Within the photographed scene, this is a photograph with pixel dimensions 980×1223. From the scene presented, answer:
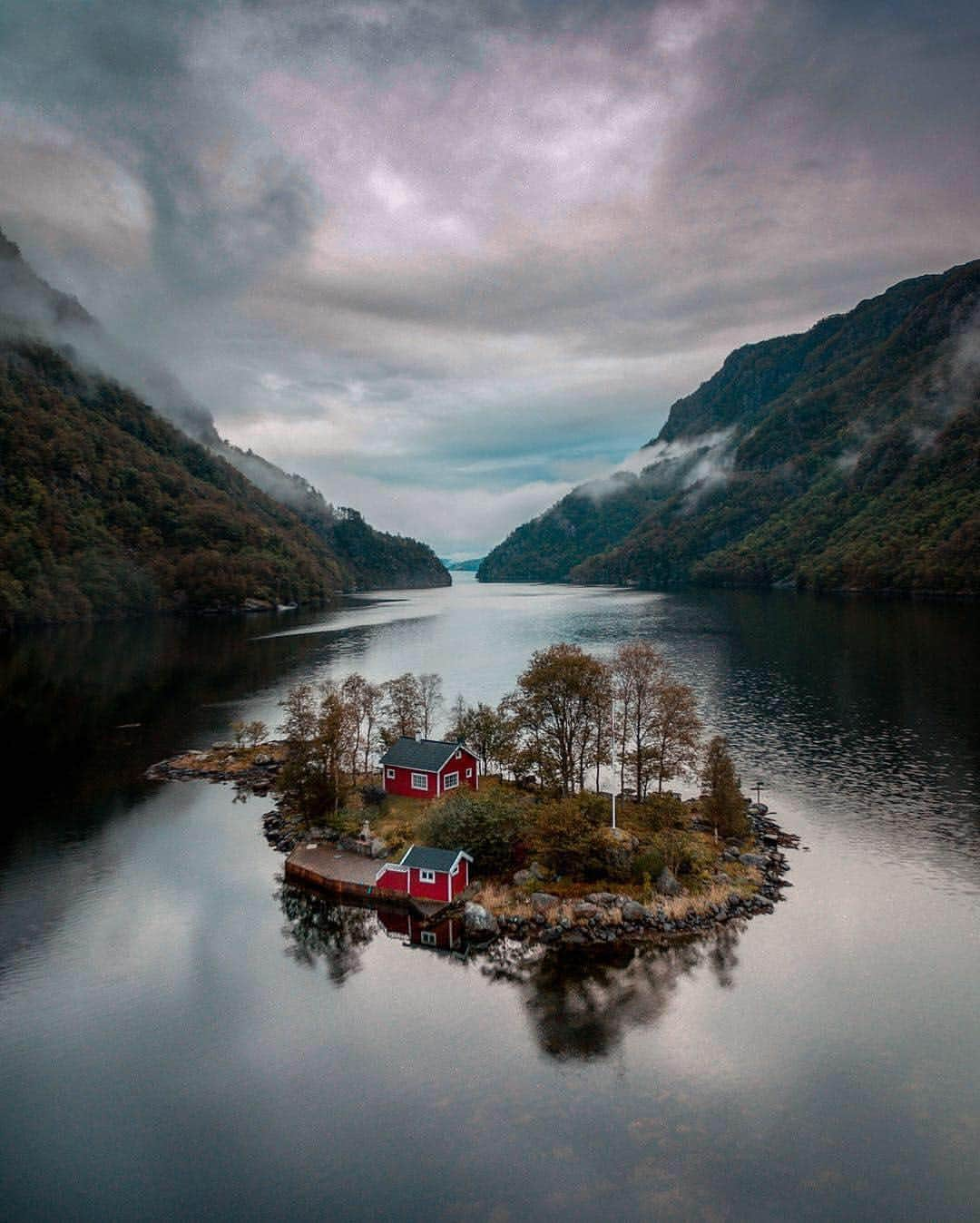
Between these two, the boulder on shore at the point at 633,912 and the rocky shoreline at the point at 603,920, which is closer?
the rocky shoreline at the point at 603,920

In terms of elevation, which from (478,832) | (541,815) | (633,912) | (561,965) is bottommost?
(561,965)

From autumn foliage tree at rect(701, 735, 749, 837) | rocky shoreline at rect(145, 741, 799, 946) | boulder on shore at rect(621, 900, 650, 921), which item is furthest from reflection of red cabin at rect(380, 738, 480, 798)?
boulder on shore at rect(621, 900, 650, 921)

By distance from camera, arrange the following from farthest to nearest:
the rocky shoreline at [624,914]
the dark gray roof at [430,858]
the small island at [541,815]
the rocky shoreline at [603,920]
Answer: the dark gray roof at [430,858], the small island at [541,815], the rocky shoreline at [624,914], the rocky shoreline at [603,920]

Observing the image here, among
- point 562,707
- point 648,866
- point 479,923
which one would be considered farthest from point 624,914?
point 562,707

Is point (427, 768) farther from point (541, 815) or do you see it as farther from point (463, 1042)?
point (463, 1042)

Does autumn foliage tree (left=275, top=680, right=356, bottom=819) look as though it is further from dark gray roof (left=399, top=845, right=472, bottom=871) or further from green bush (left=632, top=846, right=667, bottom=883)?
green bush (left=632, top=846, right=667, bottom=883)

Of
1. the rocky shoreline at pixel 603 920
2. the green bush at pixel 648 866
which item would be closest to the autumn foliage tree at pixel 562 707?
the green bush at pixel 648 866

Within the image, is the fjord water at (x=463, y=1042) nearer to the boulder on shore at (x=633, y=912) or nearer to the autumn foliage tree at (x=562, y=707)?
the boulder on shore at (x=633, y=912)
